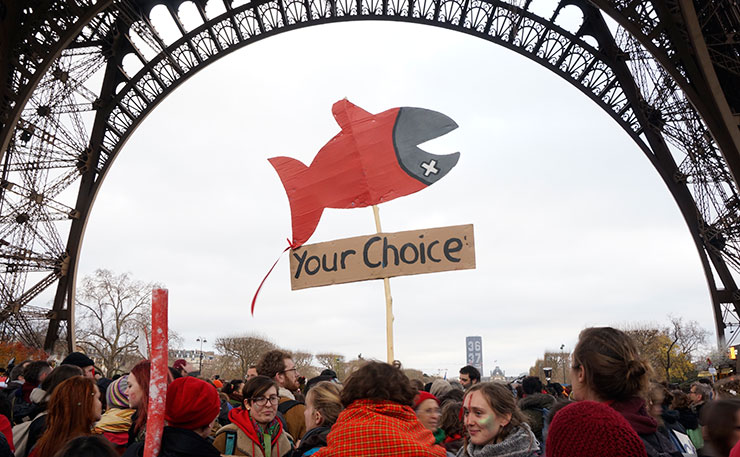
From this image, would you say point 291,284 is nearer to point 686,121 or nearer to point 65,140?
point 686,121

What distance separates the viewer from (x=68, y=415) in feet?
9.46

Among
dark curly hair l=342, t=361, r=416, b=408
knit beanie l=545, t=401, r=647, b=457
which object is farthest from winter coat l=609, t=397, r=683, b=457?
dark curly hair l=342, t=361, r=416, b=408

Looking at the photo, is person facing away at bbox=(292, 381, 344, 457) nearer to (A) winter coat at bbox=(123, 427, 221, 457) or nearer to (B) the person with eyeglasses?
(B) the person with eyeglasses

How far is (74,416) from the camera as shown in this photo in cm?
289

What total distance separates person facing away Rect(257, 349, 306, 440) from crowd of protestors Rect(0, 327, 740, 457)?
0.05m

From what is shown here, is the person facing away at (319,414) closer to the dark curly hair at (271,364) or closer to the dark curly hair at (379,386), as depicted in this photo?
the dark curly hair at (379,386)

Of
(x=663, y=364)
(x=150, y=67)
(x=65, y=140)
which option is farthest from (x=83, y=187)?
(x=663, y=364)

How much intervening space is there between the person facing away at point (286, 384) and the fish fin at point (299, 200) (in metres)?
0.96

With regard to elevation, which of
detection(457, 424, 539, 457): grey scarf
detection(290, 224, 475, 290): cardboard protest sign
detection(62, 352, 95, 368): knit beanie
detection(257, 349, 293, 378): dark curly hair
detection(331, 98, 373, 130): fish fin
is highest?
detection(331, 98, 373, 130): fish fin

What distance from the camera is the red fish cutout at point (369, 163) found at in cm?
485

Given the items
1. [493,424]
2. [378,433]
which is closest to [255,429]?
[493,424]

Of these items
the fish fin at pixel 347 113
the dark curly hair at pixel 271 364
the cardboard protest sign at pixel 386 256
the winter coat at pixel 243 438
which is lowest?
the winter coat at pixel 243 438

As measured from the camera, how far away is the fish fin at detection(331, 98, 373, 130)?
509 centimetres

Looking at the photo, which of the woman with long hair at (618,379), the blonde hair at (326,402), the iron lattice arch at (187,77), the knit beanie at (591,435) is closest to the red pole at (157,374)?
the blonde hair at (326,402)
